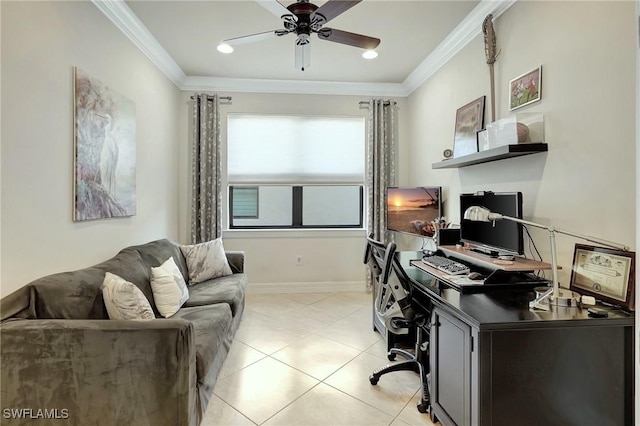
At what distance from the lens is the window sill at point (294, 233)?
4504 millimetres

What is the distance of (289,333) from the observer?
3205 mm

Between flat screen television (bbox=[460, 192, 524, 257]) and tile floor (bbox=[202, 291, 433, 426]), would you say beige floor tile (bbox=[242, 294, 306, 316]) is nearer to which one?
tile floor (bbox=[202, 291, 433, 426])

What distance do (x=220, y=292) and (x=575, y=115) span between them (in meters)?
2.90

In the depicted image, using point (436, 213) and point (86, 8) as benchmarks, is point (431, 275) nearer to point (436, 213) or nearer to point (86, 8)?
point (436, 213)

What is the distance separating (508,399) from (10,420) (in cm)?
225

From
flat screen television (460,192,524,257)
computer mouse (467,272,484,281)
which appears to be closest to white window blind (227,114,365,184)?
flat screen television (460,192,524,257)

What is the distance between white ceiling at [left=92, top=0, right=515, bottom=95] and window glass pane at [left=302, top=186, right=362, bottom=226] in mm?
1387

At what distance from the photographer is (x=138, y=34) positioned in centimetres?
303

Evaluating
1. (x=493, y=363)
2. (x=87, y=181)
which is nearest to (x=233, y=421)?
(x=493, y=363)

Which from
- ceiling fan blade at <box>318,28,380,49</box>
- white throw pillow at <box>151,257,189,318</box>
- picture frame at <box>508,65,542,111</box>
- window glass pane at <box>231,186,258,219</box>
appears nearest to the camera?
picture frame at <box>508,65,542,111</box>

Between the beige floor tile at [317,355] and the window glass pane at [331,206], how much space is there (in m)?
2.02

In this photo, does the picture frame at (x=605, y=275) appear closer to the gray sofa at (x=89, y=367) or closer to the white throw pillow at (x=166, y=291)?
the gray sofa at (x=89, y=367)

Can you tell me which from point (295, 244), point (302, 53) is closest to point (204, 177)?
point (295, 244)

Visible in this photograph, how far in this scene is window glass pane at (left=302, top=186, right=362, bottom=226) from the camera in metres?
4.73
